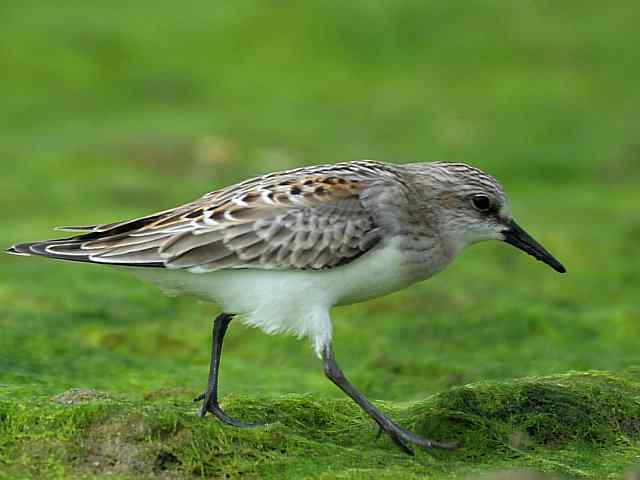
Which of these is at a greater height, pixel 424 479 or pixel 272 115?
pixel 424 479

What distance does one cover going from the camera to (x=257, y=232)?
8.20 meters

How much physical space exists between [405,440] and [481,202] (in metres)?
1.88

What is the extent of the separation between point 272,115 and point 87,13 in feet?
18.7

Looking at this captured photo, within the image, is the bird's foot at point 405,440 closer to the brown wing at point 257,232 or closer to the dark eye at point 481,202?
the brown wing at point 257,232

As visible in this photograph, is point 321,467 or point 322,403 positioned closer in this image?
point 321,467

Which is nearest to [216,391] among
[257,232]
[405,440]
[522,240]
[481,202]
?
[257,232]

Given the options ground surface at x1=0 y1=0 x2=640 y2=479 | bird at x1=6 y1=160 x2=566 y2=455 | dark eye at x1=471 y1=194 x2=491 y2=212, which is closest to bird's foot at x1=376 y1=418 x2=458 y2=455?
bird at x1=6 y1=160 x2=566 y2=455

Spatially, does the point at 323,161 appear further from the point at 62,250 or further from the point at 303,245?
the point at 303,245

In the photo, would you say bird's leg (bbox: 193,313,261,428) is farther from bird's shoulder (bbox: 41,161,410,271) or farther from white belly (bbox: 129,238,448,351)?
bird's shoulder (bbox: 41,161,410,271)

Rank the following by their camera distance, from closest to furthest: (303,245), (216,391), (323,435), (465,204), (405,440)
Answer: (405,440) → (303,245) → (323,435) → (216,391) → (465,204)

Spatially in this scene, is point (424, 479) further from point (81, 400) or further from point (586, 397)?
point (81, 400)

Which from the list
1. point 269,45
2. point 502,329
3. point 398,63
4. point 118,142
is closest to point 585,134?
point 398,63

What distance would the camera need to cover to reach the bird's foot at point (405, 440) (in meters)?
7.95

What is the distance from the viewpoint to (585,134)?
890 inches
